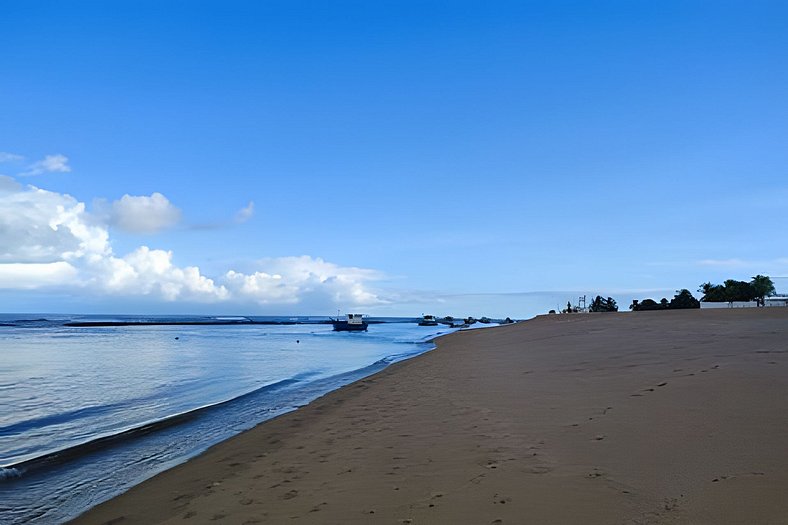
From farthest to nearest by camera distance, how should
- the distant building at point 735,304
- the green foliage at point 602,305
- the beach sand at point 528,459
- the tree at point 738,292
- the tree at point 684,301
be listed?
the green foliage at point 602,305
the tree at point 684,301
the tree at point 738,292
the distant building at point 735,304
the beach sand at point 528,459

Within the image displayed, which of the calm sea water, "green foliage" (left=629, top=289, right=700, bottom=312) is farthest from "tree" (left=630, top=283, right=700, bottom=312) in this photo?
the calm sea water

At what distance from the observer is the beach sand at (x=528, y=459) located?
4699mm

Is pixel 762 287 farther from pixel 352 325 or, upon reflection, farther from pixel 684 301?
pixel 352 325

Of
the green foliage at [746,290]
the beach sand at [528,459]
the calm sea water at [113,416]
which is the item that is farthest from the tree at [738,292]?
the beach sand at [528,459]

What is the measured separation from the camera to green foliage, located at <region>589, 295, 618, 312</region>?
243 feet

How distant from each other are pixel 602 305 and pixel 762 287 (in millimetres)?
24756

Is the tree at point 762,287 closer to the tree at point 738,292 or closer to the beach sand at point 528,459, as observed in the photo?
the tree at point 738,292

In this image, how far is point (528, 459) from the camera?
20.8ft

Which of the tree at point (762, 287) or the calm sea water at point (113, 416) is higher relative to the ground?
the tree at point (762, 287)

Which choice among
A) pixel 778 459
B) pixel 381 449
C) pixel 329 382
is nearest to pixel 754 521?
pixel 778 459

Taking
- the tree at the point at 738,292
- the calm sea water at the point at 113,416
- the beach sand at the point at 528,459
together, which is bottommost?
the calm sea water at the point at 113,416

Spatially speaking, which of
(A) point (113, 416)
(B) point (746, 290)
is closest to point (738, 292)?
(B) point (746, 290)

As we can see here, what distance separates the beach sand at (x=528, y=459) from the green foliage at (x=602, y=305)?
64815 millimetres

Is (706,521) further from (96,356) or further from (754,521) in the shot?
(96,356)
